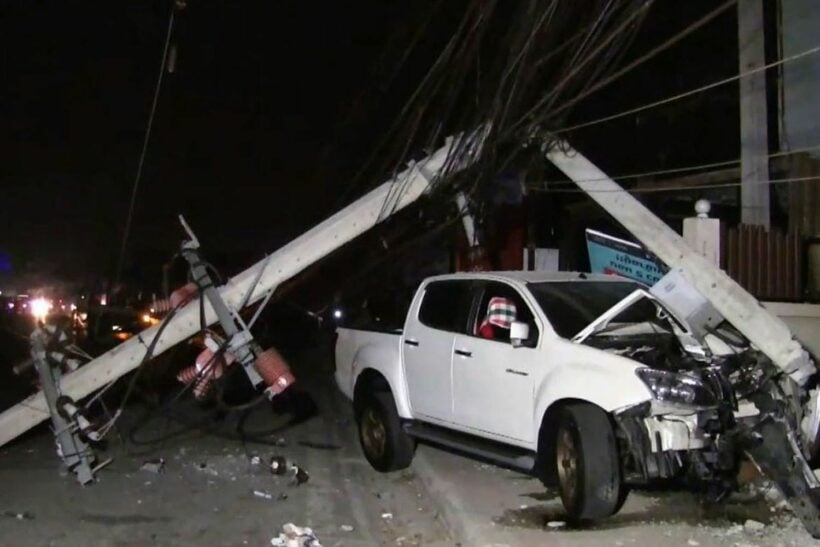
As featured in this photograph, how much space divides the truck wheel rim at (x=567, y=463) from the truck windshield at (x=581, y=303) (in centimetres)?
85

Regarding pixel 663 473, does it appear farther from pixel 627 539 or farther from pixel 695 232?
pixel 695 232

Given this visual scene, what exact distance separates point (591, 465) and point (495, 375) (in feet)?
4.49

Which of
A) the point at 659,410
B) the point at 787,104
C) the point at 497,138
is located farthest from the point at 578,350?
the point at 787,104

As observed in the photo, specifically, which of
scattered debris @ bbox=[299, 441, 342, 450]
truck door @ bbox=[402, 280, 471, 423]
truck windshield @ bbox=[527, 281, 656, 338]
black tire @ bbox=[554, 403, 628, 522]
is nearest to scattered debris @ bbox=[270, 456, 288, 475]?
scattered debris @ bbox=[299, 441, 342, 450]

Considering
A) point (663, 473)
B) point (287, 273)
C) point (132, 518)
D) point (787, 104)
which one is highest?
point (787, 104)

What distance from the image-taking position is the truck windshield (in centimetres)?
772

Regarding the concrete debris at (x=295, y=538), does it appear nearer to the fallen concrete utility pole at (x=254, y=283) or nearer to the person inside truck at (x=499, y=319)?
the person inside truck at (x=499, y=319)

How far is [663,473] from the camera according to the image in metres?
6.75

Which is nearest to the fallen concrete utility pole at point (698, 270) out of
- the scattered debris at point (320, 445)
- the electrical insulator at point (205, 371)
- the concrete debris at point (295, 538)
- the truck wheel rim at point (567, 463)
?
the truck wheel rim at point (567, 463)

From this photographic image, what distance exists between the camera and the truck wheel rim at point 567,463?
6.96 meters

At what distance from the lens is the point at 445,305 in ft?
29.5

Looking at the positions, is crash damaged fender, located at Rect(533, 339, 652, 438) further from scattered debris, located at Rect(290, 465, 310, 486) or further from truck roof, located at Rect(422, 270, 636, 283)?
scattered debris, located at Rect(290, 465, 310, 486)

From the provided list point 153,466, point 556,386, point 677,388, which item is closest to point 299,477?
point 153,466

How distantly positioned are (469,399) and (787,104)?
5.95 m
